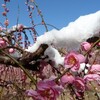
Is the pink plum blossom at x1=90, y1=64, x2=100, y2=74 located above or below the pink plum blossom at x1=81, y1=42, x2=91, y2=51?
below

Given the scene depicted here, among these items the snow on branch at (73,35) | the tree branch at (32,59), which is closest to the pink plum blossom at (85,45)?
the snow on branch at (73,35)

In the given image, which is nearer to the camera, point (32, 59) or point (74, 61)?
point (74, 61)

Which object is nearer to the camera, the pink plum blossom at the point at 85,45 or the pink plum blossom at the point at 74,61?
the pink plum blossom at the point at 74,61

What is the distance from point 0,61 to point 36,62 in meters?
0.22

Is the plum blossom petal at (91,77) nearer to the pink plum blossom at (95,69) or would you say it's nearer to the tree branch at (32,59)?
the pink plum blossom at (95,69)

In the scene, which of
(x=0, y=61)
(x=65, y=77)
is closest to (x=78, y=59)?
(x=65, y=77)

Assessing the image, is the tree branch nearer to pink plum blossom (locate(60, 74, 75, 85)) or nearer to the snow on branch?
the snow on branch

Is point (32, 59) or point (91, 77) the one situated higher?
point (32, 59)

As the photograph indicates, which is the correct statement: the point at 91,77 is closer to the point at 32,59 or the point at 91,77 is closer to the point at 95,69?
the point at 95,69

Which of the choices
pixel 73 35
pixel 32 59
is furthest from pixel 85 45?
pixel 32 59

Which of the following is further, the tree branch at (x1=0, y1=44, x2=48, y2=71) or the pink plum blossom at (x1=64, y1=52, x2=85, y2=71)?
the tree branch at (x1=0, y1=44, x2=48, y2=71)

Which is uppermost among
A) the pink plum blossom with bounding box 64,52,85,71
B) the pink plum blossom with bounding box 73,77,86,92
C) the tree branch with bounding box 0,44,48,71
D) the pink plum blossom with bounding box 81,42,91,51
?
the tree branch with bounding box 0,44,48,71

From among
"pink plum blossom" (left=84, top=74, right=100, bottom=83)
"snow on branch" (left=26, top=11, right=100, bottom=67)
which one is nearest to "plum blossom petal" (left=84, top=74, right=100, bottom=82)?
"pink plum blossom" (left=84, top=74, right=100, bottom=83)

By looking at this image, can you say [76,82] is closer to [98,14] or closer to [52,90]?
[52,90]
